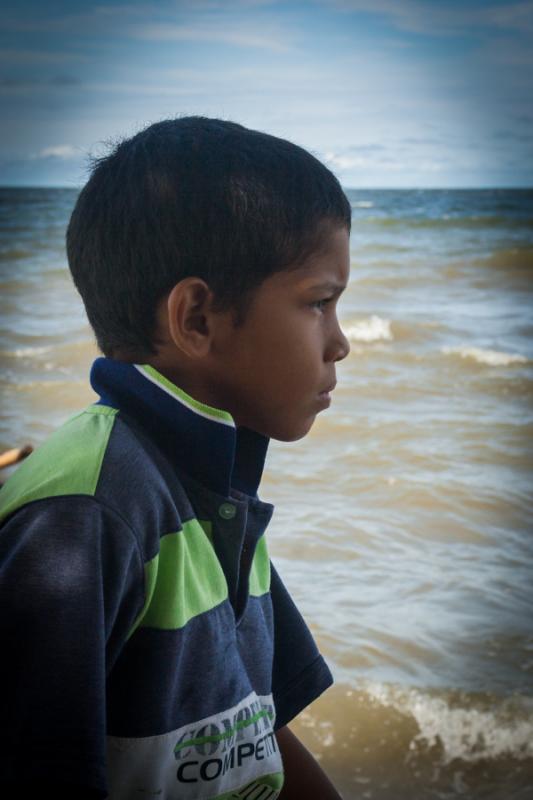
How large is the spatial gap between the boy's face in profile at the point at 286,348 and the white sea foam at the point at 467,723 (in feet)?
5.64

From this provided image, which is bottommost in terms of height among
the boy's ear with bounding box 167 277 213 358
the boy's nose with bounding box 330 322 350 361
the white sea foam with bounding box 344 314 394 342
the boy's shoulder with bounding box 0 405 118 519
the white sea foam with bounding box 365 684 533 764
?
the white sea foam with bounding box 365 684 533 764

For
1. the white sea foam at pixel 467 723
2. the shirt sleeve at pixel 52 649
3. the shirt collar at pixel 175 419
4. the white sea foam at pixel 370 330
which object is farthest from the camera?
the white sea foam at pixel 370 330

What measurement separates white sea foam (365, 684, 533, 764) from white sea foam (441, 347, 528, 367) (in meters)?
5.08

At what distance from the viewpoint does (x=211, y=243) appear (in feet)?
3.79

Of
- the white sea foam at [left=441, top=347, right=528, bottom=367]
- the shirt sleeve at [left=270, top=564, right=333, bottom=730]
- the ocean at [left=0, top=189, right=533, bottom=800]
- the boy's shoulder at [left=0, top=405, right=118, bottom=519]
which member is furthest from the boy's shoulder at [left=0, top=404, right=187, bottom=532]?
the white sea foam at [left=441, top=347, right=528, bottom=367]

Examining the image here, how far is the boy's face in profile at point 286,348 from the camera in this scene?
1198 mm

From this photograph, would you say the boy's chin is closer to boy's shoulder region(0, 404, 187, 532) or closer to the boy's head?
the boy's head

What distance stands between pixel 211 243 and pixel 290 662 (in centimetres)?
68

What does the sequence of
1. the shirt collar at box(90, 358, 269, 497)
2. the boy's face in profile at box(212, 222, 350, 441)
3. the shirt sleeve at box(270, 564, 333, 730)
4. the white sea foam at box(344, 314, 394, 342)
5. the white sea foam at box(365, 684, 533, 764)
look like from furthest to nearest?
the white sea foam at box(344, 314, 394, 342)
the white sea foam at box(365, 684, 533, 764)
the shirt sleeve at box(270, 564, 333, 730)
the boy's face in profile at box(212, 222, 350, 441)
the shirt collar at box(90, 358, 269, 497)

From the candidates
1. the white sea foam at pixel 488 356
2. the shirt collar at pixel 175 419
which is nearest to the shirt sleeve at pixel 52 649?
the shirt collar at pixel 175 419

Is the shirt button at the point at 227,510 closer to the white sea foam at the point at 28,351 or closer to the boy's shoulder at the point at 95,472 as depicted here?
the boy's shoulder at the point at 95,472

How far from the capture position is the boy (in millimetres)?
862

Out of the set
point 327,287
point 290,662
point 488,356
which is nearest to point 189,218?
point 327,287

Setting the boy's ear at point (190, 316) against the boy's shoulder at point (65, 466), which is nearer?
the boy's shoulder at point (65, 466)
